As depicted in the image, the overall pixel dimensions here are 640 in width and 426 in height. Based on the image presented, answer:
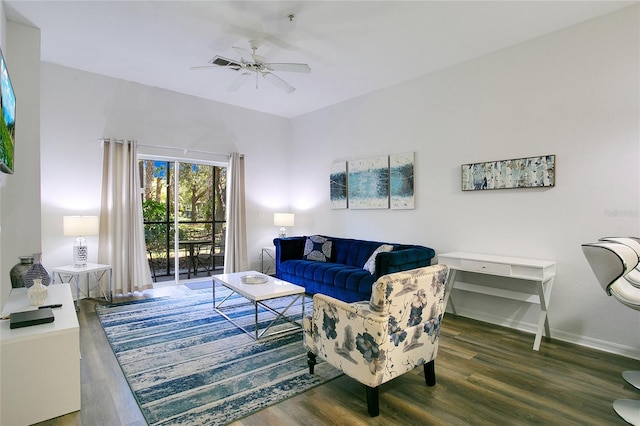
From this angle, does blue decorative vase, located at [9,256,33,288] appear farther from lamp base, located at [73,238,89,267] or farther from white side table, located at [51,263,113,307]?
lamp base, located at [73,238,89,267]

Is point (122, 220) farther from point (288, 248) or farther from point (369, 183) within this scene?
point (369, 183)

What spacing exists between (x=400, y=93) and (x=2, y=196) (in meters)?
4.75

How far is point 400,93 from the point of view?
4793 mm

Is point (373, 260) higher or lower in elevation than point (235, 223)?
lower

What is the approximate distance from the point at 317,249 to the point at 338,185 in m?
1.19

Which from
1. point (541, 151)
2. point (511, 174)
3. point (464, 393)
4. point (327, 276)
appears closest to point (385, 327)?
point (464, 393)

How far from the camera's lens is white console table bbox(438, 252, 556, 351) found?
123 inches

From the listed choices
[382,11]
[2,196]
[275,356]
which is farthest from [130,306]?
[382,11]

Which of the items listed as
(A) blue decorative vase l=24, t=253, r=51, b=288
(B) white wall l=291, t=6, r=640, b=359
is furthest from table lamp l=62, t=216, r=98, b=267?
(B) white wall l=291, t=6, r=640, b=359

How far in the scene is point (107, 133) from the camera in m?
4.81

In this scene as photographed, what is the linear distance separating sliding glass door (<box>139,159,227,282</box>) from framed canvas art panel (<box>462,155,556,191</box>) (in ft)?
13.5

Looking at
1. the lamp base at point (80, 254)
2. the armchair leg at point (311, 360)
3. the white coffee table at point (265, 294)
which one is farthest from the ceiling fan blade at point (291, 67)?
the lamp base at point (80, 254)

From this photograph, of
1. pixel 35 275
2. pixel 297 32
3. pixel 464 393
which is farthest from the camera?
pixel 297 32

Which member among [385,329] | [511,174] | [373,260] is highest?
[511,174]
